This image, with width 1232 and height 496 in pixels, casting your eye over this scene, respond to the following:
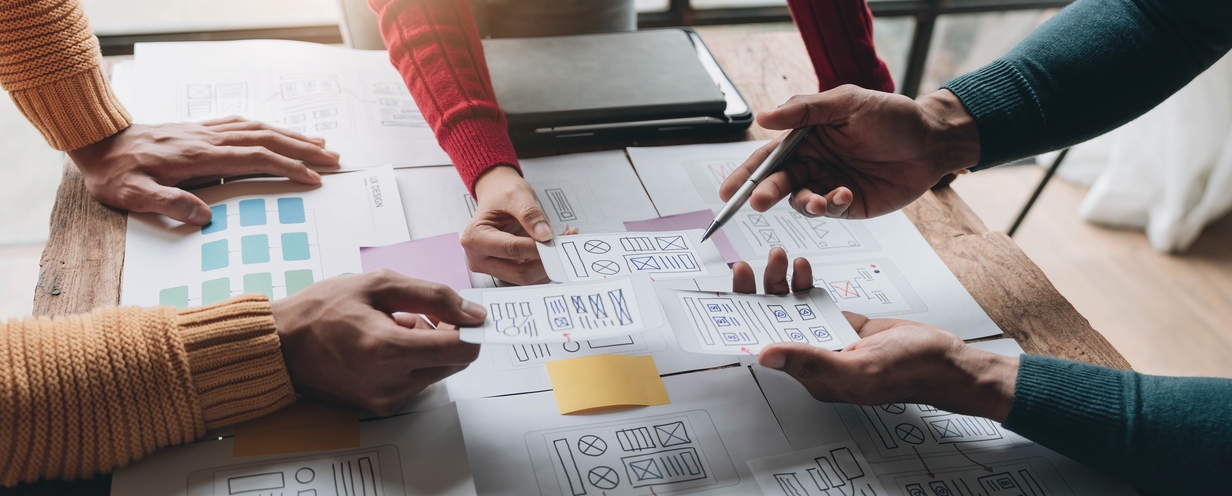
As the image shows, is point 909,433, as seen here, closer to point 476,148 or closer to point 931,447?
point 931,447

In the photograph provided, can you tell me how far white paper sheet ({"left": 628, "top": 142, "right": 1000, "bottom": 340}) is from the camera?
0.92 metres

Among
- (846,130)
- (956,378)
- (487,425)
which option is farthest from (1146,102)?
(487,425)

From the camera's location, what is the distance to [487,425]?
729 mm

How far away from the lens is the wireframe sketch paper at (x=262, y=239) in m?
0.84

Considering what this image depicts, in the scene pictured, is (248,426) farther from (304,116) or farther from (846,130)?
(846,130)

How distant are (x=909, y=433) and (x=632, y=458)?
0.97 ft


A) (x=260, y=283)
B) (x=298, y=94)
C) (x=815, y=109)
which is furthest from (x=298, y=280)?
(x=815, y=109)

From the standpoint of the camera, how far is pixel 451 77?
1055mm

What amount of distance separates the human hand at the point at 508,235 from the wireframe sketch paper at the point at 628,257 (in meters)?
0.02

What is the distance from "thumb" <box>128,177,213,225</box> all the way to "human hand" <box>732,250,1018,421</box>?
710mm

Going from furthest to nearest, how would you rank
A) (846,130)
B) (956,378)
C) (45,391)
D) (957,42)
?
(957,42) → (846,130) → (956,378) → (45,391)

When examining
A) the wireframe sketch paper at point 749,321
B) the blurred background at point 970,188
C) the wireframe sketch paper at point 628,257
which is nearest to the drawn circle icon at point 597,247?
the wireframe sketch paper at point 628,257

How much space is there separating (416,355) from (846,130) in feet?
2.11

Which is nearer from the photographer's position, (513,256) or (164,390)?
(164,390)
